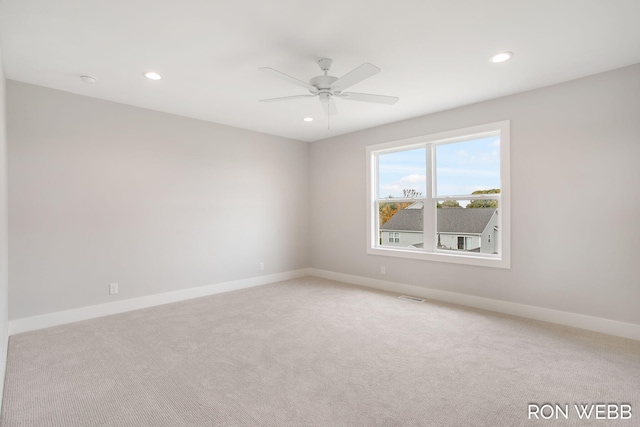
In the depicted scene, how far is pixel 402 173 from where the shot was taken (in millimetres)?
5012

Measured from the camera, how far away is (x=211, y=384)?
7.56 ft

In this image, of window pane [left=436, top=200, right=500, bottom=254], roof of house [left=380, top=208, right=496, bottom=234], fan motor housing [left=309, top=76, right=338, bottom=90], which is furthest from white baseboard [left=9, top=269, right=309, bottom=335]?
fan motor housing [left=309, top=76, right=338, bottom=90]

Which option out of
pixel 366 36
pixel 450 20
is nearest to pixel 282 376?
pixel 366 36

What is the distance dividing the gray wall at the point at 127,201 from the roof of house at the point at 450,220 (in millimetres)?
2100

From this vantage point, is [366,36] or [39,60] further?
[39,60]

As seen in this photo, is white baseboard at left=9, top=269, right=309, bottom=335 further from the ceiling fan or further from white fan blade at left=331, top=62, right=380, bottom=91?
white fan blade at left=331, top=62, right=380, bottom=91

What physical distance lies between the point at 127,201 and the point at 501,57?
442cm

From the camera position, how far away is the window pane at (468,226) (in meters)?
4.11

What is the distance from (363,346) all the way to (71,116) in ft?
13.3

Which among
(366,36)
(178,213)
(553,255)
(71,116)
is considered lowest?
(553,255)

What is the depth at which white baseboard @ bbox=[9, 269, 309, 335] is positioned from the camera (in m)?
3.36

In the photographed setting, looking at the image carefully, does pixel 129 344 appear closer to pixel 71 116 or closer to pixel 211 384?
pixel 211 384

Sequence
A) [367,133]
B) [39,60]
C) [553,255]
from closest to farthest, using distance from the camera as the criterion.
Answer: [39,60]
[553,255]
[367,133]

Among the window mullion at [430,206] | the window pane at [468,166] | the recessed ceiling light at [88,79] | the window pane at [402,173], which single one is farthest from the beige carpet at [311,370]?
the recessed ceiling light at [88,79]
